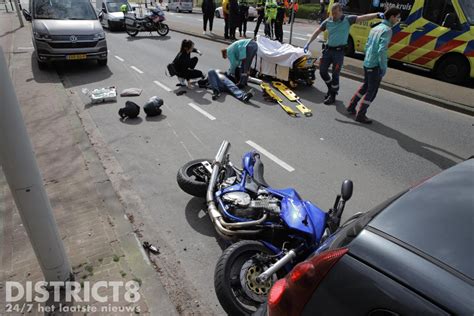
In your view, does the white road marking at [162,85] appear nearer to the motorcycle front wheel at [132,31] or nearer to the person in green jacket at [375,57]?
the person in green jacket at [375,57]

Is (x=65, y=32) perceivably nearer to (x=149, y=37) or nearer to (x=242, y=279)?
(x=149, y=37)

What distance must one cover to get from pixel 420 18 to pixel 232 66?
217 inches

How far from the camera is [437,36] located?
9453mm

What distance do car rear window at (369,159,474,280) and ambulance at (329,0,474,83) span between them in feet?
29.2

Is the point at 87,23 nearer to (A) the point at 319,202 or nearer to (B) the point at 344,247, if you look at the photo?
(A) the point at 319,202

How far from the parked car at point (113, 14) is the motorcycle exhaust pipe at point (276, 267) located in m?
19.0

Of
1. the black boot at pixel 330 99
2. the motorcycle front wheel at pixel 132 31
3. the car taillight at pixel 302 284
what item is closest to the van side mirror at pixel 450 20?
the black boot at pixel 330 99

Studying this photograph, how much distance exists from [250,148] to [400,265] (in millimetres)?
4596

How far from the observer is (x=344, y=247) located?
5.18ft

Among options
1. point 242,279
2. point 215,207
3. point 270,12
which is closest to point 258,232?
point 242,279

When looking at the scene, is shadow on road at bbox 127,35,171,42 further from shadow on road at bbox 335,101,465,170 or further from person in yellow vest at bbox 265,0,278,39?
shadow on road at bbox 335,101,465,170

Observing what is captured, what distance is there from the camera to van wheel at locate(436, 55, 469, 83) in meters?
9.14

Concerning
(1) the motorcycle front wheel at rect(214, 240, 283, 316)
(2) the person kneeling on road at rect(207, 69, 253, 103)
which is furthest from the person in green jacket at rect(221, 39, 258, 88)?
(1) the motorcycle front wheel at rect(214, 240, 283, 316)

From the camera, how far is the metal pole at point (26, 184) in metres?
2.27
